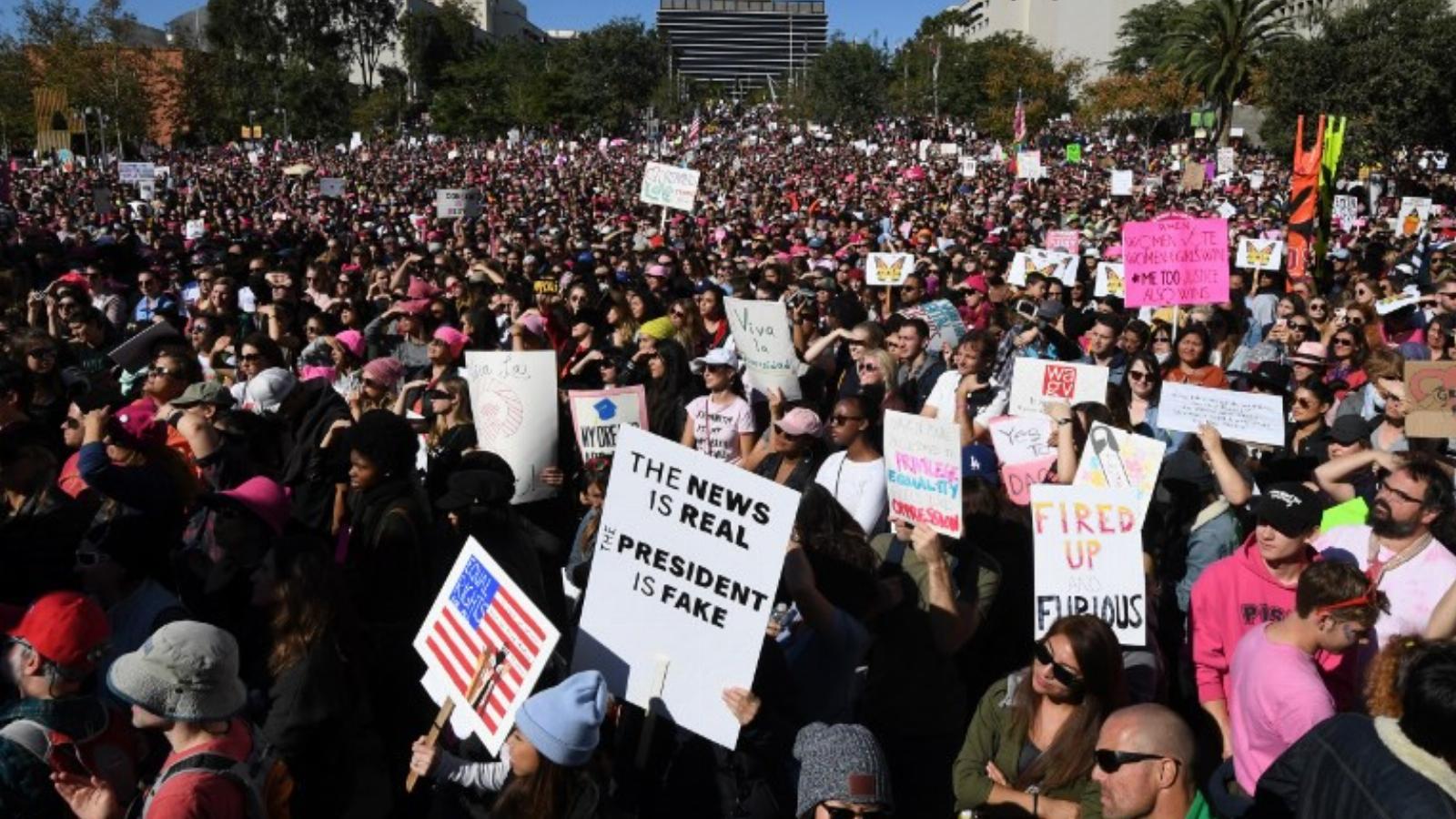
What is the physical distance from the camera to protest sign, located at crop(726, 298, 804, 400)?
905 cm

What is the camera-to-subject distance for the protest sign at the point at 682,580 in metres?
3.89

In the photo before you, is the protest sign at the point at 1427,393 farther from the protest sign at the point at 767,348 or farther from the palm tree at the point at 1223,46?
the palm tree at the point at 1223,46

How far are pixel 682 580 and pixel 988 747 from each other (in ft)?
3.33

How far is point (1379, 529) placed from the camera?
4.80m

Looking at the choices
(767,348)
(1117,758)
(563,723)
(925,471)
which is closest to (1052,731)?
(1117,758)

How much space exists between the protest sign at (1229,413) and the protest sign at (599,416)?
2.74m

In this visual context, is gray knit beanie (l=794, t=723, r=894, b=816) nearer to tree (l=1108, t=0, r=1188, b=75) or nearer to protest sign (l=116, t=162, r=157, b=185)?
protest sign (l=116, t=162, r=157, b=185)

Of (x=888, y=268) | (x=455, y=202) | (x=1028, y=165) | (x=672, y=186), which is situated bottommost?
(x=888, y=268)

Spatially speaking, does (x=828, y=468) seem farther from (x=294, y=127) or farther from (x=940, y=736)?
(x=294, y=127)

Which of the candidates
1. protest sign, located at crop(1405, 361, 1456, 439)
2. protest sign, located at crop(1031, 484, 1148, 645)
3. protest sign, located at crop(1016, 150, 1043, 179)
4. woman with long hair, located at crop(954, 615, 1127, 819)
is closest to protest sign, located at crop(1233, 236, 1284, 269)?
protest sign, located at crop(1405, 361, 1456, 439)

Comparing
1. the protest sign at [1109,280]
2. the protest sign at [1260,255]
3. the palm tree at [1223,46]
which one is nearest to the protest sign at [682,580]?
the protest sign at [1109,280]

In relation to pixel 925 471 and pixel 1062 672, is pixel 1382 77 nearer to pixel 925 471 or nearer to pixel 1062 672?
pixel 925 471

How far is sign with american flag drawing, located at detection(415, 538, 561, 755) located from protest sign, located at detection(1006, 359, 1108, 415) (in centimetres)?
374

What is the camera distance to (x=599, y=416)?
23.6ft
